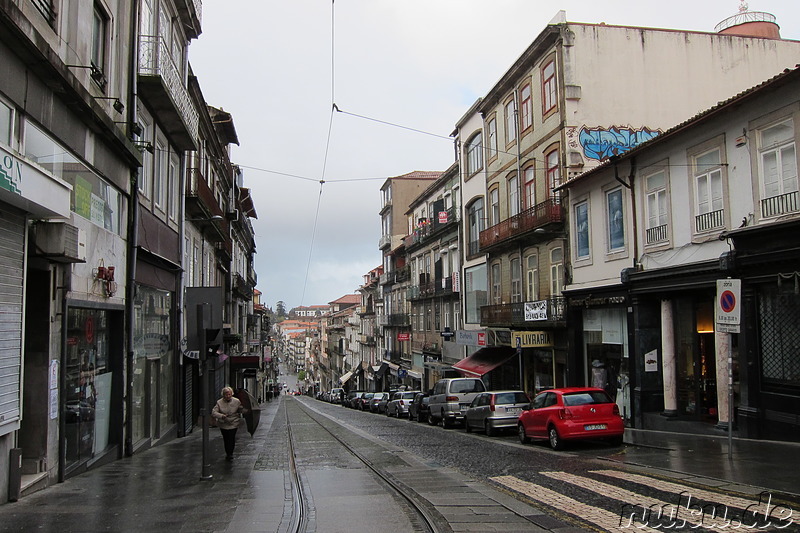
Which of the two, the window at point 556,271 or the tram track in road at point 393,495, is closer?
the tram track in road at point 393,495

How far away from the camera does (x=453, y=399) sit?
983 inches

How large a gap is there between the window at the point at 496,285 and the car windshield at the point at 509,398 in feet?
34.9

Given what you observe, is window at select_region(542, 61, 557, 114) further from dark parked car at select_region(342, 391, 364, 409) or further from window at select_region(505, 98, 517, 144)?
dark parked car at select_region(342, 391, 364, 409)

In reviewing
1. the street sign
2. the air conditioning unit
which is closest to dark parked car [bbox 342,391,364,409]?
the street sign

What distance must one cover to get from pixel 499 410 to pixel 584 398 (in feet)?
17.1

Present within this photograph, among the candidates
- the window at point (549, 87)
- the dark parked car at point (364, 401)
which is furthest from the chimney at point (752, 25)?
the dark parked car at point (364, 401)

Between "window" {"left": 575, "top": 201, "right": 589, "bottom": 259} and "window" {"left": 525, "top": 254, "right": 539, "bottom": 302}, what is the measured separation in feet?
11.6

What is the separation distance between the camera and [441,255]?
141 ft

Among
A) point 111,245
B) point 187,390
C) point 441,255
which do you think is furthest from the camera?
point 441,255

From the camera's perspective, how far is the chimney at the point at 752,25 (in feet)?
86.8

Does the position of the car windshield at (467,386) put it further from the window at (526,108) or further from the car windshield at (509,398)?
the window at (526,108)

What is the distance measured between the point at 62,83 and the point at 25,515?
5961mm

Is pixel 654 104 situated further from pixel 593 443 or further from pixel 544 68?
pixel 593 443

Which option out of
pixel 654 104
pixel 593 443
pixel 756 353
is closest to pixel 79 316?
pixel 593 443
